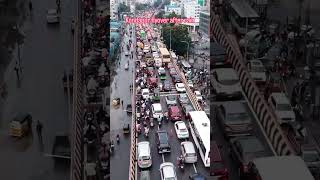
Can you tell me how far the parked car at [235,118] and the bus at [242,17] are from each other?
442 millimetres

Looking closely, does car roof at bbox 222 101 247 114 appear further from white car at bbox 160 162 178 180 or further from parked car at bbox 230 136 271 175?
white car at bbox 160 162 178 180

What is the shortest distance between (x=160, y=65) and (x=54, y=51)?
5.00 ft

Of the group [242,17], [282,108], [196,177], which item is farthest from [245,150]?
[196,177]

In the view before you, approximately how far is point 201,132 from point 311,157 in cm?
118

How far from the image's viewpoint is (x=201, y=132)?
3219 millimetres

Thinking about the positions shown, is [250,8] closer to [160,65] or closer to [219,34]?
[219,34]

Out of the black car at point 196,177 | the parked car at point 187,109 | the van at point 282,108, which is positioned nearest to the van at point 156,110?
the parked car at point 187,109

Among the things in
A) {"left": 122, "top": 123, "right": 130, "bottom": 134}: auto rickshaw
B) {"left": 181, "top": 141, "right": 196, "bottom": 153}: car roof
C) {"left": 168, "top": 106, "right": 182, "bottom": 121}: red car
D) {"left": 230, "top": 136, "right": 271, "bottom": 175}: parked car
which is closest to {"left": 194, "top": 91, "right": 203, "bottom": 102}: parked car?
{"left": 168, "top": 106, "right": 182, "bottom": 121}: red car

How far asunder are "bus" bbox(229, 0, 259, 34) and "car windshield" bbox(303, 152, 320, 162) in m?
0.77

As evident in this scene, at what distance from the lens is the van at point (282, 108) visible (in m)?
2.21

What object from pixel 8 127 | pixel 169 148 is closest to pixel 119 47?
pixel 169 148

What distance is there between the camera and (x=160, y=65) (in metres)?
3.68

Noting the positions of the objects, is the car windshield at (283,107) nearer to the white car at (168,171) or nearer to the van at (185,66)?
the white car at (168,171)

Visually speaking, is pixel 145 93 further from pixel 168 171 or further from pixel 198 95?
pixel 168 171
